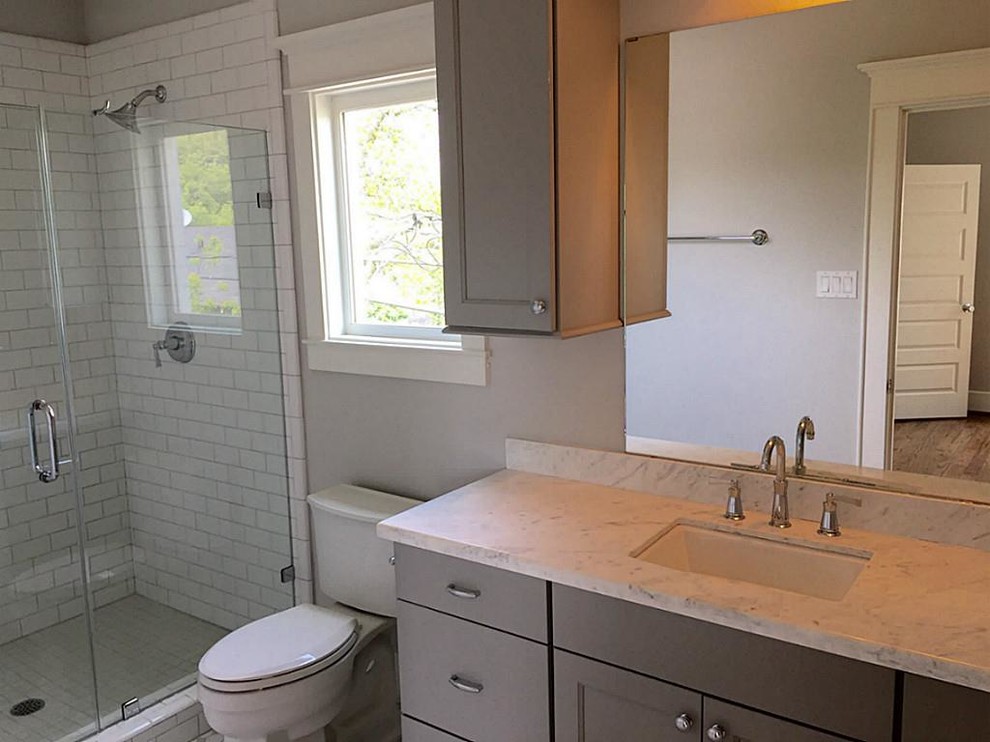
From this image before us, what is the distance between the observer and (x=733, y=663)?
150cm

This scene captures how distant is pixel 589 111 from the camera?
197cm

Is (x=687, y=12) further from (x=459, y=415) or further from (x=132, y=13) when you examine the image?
(x=132, y=13)

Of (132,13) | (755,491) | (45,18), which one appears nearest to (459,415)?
(755,491)

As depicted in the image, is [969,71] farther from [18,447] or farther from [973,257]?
[18,447]

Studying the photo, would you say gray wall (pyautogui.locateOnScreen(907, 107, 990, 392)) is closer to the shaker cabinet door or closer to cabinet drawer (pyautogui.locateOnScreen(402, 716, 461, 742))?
the shaker cabinet door

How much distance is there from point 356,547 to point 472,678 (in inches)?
29.8

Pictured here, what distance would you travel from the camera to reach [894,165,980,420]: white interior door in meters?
1.69

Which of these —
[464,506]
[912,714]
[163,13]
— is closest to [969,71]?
[912,714]

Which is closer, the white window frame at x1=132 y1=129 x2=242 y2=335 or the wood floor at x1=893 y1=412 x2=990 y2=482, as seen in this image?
the wood floor at x1=893 y1=412 x2=990 y2=482

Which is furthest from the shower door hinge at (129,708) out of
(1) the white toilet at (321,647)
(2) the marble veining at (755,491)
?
(2) the marble veining at (755,491)

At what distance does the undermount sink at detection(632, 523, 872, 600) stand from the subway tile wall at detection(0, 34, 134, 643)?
219 cm

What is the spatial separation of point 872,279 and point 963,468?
1.47ft

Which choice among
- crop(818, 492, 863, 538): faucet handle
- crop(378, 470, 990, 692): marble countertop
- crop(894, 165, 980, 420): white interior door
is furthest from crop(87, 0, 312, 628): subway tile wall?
crop(894, 165, 980, 420): white interior door

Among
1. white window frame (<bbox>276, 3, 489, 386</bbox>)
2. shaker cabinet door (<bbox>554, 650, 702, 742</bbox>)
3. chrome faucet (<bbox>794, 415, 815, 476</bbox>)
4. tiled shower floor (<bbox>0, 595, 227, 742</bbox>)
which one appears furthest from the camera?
tiled shower floor (<bbox>0, 595, 227, 742</bbox>)
